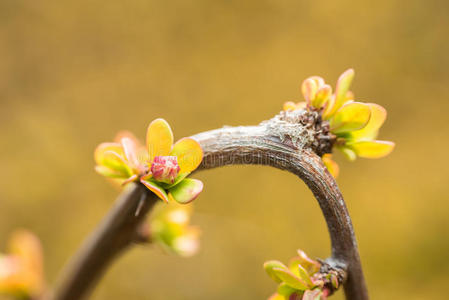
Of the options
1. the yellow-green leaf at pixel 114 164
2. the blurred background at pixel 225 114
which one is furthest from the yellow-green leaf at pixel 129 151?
the blurred background at pixel 225 114

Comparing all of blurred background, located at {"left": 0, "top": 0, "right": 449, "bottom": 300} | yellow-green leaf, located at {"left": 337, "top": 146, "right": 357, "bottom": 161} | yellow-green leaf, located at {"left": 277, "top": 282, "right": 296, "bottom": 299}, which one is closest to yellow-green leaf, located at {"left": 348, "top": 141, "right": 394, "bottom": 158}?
yellow-green leaf, located at {"left": 337, "top": 146, "right": 357, "bottom": 161}

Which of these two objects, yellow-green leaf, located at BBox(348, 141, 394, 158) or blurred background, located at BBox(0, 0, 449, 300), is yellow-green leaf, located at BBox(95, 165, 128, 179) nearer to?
yellow-green leaf, located at BBox(348, 141, 394, 158)

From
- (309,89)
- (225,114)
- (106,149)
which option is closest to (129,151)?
(106,149)

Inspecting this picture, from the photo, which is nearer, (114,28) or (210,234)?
(210,234)

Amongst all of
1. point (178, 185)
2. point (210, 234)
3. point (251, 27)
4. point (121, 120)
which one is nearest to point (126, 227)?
point (178, 185)

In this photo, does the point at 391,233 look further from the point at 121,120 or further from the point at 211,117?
the point at 121,120

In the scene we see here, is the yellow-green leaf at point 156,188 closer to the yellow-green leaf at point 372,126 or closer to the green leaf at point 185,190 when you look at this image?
the green leaf at point 185,190

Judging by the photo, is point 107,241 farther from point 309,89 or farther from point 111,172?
point 309,89
